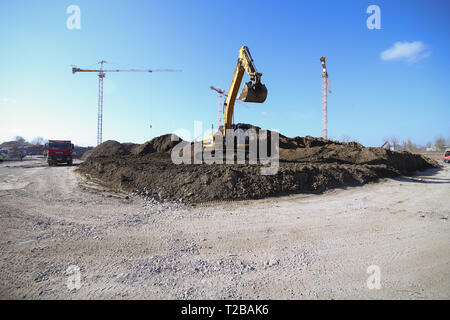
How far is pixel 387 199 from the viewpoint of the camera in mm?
7566

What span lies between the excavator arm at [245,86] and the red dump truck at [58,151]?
17.2m

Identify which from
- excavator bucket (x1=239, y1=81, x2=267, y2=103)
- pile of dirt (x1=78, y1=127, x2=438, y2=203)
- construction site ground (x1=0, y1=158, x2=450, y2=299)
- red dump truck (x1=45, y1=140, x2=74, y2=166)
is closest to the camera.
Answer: construction site ground (x1=0, y1=158, x2=450, y2=299)

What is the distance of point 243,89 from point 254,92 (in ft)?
1.86

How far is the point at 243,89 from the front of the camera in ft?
33.1

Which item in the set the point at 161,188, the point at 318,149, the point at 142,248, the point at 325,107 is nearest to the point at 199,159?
the point at 161,188

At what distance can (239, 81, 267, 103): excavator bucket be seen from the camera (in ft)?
32.2

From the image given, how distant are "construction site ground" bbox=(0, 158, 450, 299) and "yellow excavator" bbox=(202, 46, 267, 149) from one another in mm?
5036

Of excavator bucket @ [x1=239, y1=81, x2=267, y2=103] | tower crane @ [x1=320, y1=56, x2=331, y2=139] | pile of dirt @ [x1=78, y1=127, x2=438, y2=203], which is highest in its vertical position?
tower crane @ [x1=320, y1=56, x2=331, y2=139]

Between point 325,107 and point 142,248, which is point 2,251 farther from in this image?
point 325,107

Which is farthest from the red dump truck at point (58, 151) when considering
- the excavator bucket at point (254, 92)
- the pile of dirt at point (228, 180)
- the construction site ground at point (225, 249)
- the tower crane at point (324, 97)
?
the tower crane at point (324, 97)

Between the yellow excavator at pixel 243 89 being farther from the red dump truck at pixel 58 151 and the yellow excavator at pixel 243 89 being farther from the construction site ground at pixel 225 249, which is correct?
the red dump truck at pixel 58 151

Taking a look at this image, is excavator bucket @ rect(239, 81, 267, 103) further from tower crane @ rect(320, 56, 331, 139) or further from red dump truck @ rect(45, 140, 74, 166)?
tower crane @ rect(320, 56, 331, 139)

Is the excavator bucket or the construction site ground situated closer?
the construction site ground

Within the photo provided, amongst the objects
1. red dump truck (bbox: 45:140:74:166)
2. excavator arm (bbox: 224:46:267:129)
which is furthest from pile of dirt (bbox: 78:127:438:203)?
red dump truck (bbox: 45:140:74:166)
